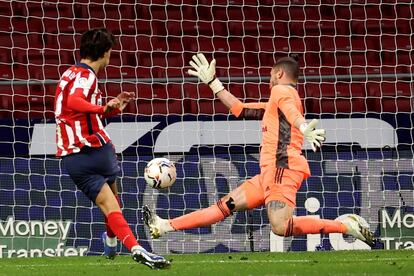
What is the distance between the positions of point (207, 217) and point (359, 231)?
3.87ft

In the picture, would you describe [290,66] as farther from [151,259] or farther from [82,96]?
[151,259]

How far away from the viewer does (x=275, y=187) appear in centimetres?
878

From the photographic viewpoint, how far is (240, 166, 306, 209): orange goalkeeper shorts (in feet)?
28.8

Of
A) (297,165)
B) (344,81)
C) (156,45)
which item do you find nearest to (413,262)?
(297,165)

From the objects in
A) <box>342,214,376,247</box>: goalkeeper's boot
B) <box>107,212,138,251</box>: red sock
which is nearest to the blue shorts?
<box>107,212,138,251</box>: red sock

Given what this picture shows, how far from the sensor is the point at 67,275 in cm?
854

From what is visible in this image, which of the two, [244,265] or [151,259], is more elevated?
[244,265]

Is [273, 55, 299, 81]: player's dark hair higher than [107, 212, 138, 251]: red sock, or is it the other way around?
[273, 55, 299, 81]: player's dark hair

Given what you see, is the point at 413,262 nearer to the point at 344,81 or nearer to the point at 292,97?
the point at 292,97

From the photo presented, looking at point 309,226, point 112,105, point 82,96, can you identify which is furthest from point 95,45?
point 309,226

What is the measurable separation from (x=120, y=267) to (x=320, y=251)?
286cm

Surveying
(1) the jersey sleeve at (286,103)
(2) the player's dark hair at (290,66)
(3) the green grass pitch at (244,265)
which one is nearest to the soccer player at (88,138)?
(3) the green grass pitch at (244,265)

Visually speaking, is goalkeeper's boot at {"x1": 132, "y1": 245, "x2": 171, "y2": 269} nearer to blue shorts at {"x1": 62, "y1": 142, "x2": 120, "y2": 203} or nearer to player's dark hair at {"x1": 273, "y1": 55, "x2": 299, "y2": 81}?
blue shorts at {"x1": 62, "y1": 142, "x2": 120, "y2": 203}

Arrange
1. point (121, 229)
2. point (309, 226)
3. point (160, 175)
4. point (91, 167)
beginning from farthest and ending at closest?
1. point (160, 175)
2. point (309, 226)
3. point (91, 167)
4. point (121, 229)
